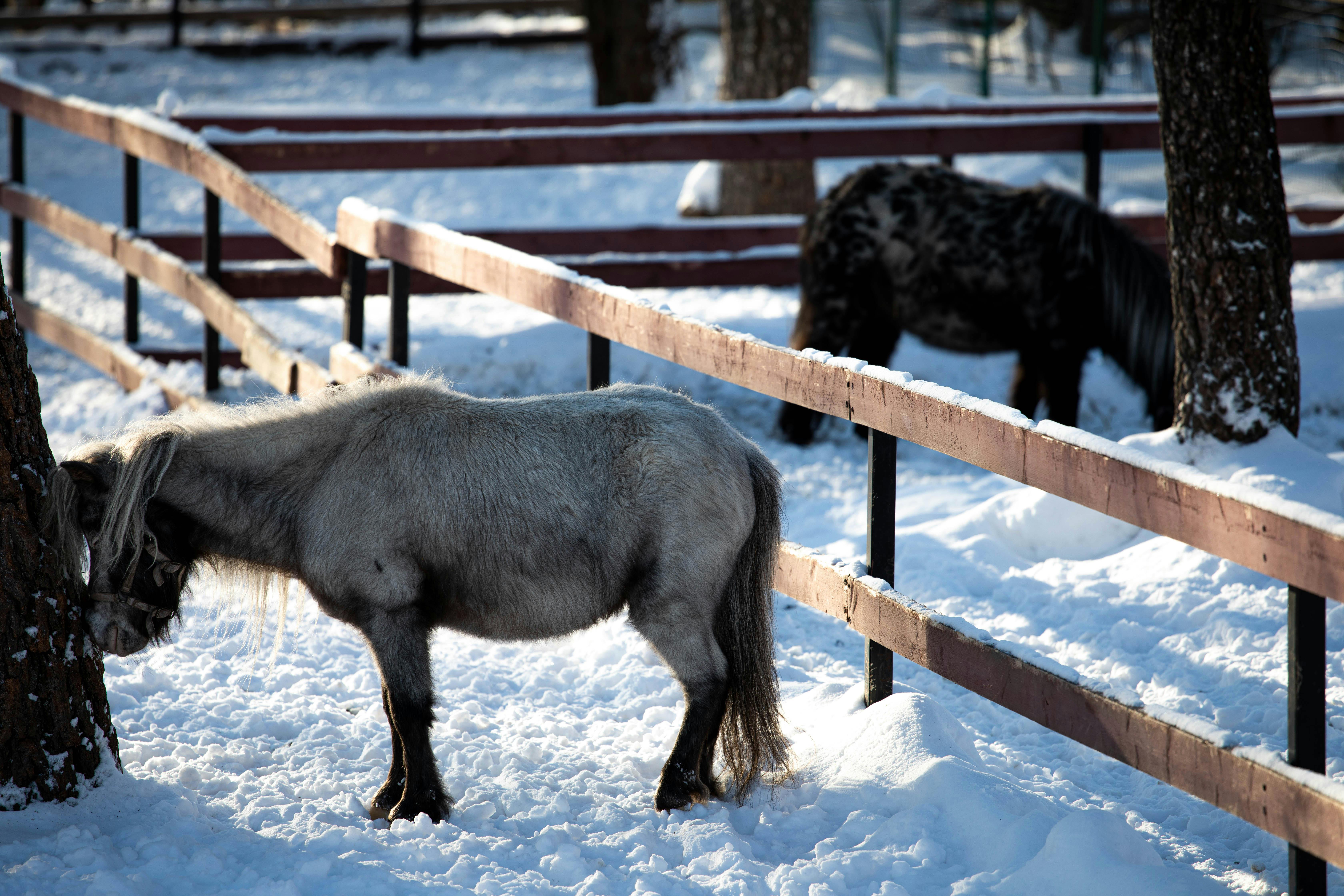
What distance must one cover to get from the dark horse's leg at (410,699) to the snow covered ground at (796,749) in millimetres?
94

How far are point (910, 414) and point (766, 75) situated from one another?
826 centimetres

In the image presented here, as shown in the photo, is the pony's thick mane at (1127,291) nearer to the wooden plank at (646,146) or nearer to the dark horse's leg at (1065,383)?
the dark horse's leg at (1065,383)

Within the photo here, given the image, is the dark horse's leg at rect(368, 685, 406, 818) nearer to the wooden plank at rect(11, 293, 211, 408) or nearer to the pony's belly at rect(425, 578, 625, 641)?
the pony's belly at rect(425, 578, 625, 641)

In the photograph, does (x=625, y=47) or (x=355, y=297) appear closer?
(x=355, y=297)

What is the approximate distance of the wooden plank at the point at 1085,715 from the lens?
89.7 inches

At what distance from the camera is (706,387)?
7.88m

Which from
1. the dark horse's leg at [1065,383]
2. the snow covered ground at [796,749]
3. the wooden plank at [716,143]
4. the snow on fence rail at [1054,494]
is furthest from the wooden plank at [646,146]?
the snow on fence rail at [1054,494]

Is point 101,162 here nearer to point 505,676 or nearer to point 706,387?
point 706,387

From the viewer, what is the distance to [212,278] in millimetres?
7023

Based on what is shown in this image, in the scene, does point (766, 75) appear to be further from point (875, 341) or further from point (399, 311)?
point (399, 311)

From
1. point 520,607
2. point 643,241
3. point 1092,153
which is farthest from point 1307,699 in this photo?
point 643,241

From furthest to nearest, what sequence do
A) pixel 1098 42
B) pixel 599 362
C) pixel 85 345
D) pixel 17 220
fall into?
pixel 1098 42, pixel 17 220, pixel 85 345, pixel 599 362

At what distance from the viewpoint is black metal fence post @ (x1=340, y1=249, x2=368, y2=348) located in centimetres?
535

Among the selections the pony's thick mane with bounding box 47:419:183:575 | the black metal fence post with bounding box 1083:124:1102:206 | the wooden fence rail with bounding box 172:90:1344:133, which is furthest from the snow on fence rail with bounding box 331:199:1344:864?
the black metal fence post with bounding box 1083:124:1102:206
